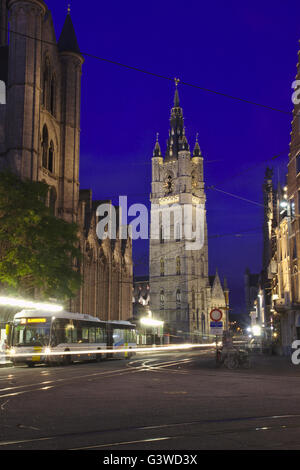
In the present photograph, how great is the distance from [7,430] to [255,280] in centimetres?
13935

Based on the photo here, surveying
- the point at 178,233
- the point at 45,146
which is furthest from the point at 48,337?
the point at 178,233

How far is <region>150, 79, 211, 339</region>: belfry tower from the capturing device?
118 m

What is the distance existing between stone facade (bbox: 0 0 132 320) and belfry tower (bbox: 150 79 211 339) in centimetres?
4612

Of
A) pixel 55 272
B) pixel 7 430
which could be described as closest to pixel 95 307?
pixel 55 272

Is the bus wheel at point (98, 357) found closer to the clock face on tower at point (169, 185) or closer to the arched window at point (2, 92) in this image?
the arched window at point (2, 92)

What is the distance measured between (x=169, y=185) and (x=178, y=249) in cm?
1506

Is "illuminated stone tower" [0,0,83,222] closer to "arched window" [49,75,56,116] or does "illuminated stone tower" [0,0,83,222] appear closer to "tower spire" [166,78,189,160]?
"arched window" [49,75,56,116]

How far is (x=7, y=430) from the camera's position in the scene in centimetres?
831

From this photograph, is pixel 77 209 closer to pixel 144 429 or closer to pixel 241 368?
pixel 241 368

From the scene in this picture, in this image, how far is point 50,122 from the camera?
2115 inches

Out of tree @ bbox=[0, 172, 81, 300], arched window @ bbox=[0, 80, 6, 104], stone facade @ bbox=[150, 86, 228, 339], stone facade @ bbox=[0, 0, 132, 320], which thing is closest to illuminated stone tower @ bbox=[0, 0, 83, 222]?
stone facade @ bbox=[0, 0, 132, 320]

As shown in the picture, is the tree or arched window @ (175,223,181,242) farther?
arched window @ (175,223,181,242)

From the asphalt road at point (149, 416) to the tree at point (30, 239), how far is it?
1132 centimetres

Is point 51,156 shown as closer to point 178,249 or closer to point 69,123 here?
point 69,123
